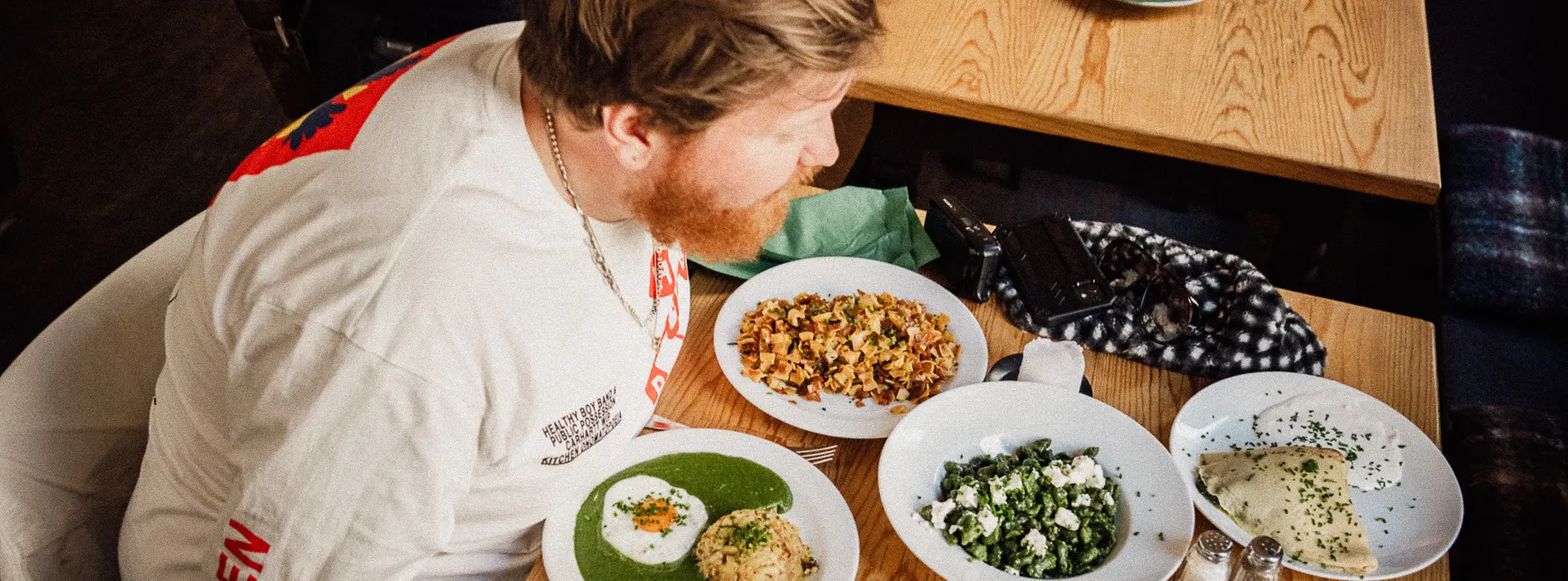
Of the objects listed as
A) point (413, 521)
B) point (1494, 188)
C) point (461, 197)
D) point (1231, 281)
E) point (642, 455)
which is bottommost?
point (1494, 188)

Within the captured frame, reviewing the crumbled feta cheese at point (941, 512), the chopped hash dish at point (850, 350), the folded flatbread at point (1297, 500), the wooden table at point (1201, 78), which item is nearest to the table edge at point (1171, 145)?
the wooden table at point (1201, 78)

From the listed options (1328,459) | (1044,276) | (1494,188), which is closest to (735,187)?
(1044,276)

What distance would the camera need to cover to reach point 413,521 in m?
1.14

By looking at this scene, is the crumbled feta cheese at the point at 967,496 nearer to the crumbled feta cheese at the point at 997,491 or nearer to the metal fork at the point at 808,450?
the crumbled feta cheese at the point at 997,491

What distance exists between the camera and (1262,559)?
114 cm

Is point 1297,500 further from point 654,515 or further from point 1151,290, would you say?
point 654,515

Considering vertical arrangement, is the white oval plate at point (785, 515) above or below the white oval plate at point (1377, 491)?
above

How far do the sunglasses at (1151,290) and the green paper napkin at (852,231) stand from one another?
290mm

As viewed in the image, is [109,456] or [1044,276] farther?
[1044,276]

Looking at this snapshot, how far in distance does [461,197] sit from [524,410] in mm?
255

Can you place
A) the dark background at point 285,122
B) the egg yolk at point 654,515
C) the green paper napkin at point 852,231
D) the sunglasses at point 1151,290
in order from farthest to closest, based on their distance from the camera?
the dark background at point 285,122, the green paper napkin at point 852,231, the sunglasses at point 1151,290, the egg yolk at point 654,515

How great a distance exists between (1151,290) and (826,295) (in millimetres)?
503

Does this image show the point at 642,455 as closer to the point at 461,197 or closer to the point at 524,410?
the point at 524,410

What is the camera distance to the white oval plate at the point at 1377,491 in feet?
4.29
